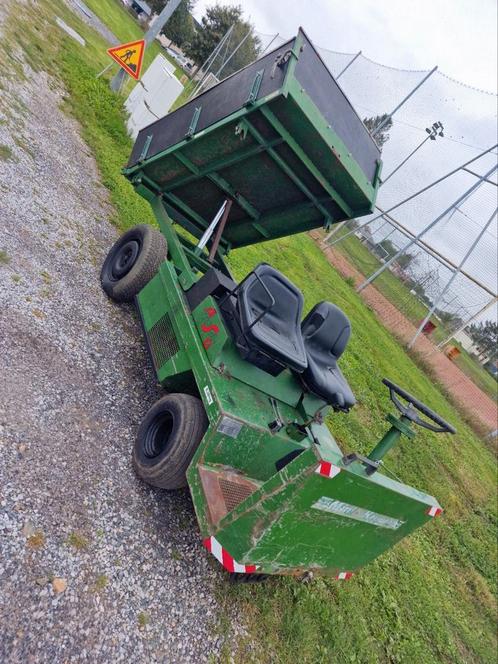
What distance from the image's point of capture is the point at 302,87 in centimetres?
335

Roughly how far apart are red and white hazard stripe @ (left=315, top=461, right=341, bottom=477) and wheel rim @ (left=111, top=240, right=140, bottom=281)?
2.99 meters

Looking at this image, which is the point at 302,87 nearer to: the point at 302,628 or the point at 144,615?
the point at 144,615

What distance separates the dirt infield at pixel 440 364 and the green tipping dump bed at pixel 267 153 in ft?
30.7

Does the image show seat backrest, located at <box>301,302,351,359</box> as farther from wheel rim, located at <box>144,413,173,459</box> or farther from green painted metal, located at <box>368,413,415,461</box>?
wheel rim, located at <box>144,413,173,459</box>

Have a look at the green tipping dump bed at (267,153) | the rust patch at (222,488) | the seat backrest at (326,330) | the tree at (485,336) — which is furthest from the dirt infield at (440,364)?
the rust patch at (222,488)

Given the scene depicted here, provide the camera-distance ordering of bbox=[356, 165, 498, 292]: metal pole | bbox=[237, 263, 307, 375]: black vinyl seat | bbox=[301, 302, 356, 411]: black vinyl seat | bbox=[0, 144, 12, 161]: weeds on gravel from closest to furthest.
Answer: bbox=[237, 263, 307, 375]: black vinyl seat < bbox=[301, 302, 356, 411]: black vinyl seat < bbox=[0, 144, 12, 161]: weeds on gravel < bbox=[356, 165, 498, 292]: metal pole

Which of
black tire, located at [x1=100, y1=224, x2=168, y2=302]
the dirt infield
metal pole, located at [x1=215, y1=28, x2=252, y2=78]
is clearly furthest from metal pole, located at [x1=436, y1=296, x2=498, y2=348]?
metal pole, located at [x1=215, y1=28, x2=252, y2=78]

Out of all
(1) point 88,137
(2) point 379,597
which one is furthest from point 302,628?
(1) point 88,137

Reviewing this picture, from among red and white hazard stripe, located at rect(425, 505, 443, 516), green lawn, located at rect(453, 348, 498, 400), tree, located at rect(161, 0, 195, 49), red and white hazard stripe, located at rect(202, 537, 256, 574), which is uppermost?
tree, located at rect(161, 0, 195, 49)

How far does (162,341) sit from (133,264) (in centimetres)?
108

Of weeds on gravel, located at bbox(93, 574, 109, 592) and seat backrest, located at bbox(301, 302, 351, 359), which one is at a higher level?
seat backrest, located at bbox(301, 302, 351, 359)

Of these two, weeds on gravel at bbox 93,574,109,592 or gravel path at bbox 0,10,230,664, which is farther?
weeds on gravel at bbox 93,574,109,592

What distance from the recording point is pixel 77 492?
258cm

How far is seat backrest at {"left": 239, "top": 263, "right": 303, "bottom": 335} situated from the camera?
3400 mm
